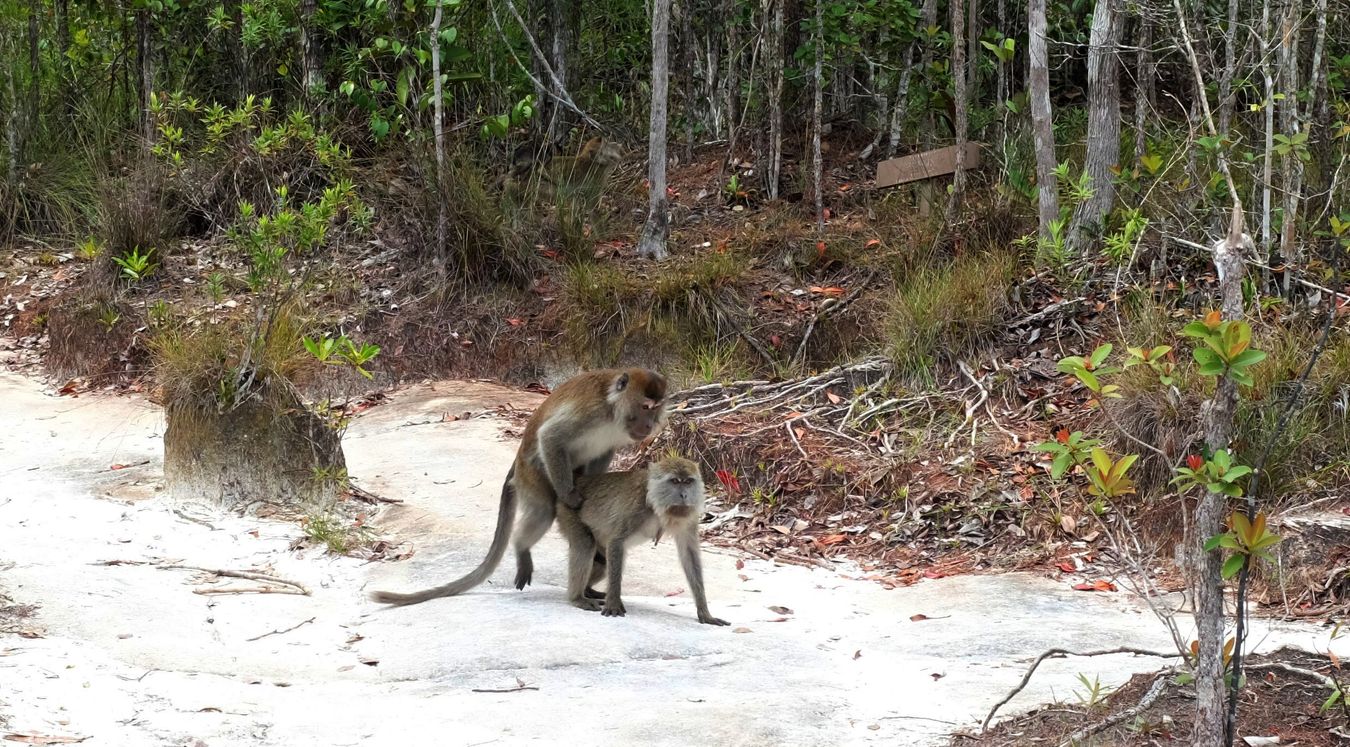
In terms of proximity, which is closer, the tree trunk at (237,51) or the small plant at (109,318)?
the small plant at (109,318)

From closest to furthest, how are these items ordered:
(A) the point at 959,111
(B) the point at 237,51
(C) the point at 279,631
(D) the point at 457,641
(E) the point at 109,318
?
(D) the point at 457,641 → (C) the point at 279,631 → (A) the point at 959,111 → (E) the point at 109,318 → (B) the point at 237,51

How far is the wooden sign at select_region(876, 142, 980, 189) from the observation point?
11.8 m

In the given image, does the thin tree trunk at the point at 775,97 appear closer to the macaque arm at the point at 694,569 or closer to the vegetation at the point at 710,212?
the vegetation at the point at 710,212

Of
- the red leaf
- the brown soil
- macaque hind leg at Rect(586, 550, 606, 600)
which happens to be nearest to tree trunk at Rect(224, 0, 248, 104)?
the red leaf

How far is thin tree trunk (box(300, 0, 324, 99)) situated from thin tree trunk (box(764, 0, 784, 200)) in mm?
4327

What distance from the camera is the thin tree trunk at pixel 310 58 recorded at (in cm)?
1340

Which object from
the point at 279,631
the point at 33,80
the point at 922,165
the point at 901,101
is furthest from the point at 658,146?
the point at 33,80

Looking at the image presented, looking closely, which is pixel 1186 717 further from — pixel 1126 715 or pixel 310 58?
pixel 310 58

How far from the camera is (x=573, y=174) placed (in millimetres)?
13375

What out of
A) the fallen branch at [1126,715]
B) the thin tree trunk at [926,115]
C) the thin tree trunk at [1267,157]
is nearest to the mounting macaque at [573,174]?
the thin tree trunk at [926,115]

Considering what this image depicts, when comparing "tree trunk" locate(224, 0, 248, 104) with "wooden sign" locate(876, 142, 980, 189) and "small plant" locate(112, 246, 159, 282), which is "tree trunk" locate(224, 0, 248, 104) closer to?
"small plant" locate(112, 246, 159, 282)

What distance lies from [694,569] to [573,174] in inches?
291

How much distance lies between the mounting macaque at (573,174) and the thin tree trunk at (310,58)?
208 cm

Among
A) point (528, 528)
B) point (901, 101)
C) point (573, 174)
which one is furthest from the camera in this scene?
point (573, 174)
